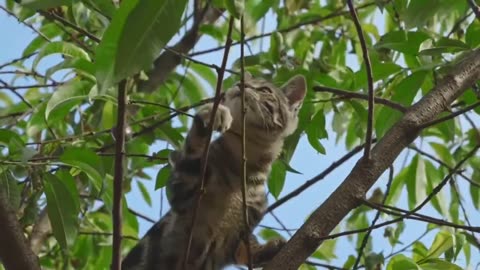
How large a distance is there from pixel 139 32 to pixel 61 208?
99cm

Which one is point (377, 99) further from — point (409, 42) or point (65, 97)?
point (65, 97)

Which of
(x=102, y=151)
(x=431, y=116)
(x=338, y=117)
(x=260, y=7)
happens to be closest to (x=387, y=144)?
(x=431, y=116)

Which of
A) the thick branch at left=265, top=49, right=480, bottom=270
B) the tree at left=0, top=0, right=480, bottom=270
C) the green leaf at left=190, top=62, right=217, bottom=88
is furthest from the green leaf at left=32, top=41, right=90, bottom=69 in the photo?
the green leaf at left=190, top=62, right=217, bottom=88

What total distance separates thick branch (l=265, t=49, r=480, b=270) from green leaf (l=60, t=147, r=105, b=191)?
544mm

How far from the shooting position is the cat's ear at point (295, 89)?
251 cm

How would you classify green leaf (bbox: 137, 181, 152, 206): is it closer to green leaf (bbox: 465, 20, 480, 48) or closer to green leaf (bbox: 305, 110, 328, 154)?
green leaf (bbox: 305, 110, 328, 154)

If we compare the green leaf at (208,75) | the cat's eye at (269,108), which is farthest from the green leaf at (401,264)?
the green leaf at (208,75)

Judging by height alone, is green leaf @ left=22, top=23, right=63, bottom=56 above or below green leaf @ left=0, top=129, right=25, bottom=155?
above

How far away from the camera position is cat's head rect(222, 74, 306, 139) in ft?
8.37

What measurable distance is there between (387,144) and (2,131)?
992 mm

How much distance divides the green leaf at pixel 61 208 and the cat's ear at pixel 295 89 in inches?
Answer: 33.5

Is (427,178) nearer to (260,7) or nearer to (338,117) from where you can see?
(338,117)

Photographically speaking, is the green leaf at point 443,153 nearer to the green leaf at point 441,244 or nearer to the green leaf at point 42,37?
the green leaf at point 441,244

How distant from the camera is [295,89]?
2.61 m
